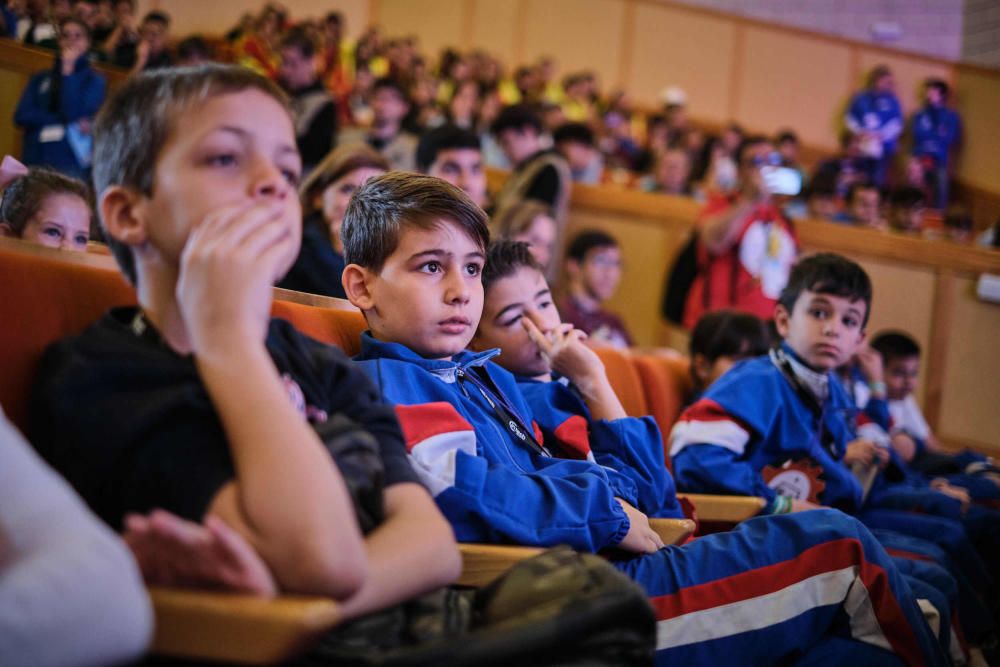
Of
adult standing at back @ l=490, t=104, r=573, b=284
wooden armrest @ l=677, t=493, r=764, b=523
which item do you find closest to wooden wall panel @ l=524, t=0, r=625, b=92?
adult standing at back @ l=490, t=104, r=573, b=284

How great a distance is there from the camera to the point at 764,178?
4.23 metres

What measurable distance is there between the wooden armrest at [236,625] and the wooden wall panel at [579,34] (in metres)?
9.84

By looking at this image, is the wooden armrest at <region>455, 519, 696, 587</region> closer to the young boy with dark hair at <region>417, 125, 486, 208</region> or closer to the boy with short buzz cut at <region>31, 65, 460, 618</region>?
the boy with short buzz cut at <region>31, 65, 460, 618</region>

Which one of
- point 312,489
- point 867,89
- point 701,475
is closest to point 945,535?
point 701,475

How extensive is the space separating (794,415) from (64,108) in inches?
80.9

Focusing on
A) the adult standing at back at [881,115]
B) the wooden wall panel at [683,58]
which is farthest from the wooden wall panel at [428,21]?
the adult standing at back at [881,115]

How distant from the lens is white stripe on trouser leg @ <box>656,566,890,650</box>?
1.47m

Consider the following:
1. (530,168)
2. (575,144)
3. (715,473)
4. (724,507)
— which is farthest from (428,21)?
(724,507)

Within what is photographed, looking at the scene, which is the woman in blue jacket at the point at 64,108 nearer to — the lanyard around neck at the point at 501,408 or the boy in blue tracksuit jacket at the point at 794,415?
the lanyard around neck at the point at 501,408

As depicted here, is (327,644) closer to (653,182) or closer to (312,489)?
(312,489)

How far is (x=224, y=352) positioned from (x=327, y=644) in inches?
12.8

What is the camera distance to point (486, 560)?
1253 mm

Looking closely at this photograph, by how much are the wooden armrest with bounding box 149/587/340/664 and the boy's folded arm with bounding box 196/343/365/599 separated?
6cm

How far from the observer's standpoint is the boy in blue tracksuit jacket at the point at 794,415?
2.23 m
